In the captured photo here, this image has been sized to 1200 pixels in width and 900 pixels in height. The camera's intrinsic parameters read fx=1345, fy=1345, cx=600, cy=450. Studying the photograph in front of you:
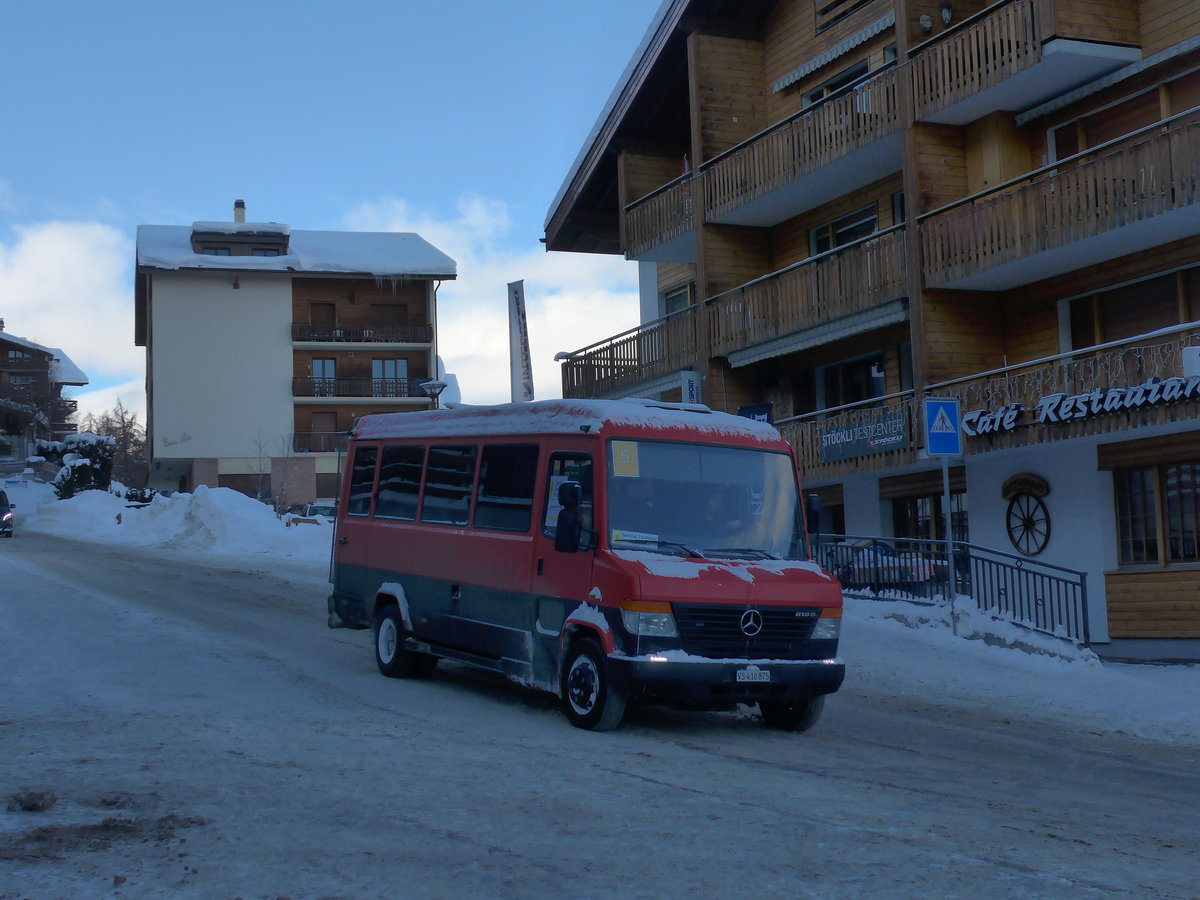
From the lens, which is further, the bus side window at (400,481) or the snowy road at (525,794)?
the bus side window at (400,481)

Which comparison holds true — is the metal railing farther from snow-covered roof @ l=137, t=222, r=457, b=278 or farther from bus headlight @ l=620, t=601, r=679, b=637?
snow-covered roof @ l=137, t=222, r=457, b=278

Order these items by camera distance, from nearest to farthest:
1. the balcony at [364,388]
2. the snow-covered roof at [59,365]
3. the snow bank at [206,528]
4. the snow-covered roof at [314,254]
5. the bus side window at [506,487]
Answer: the bus side window at [506,487] < the snow bank at [206,528] < the snow-covered roof at [314,254] < the balcony at [364,388] < the snow-covered roof at [59,365]

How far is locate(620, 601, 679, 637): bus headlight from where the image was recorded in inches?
397

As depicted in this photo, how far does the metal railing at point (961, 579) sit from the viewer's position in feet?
57.3

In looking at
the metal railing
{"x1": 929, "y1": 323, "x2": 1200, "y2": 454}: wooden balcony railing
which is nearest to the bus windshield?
the metal railing

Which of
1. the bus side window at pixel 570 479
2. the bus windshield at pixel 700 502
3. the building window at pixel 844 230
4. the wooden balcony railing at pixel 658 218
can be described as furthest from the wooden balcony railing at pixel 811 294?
the bus side window at pixel 570 479

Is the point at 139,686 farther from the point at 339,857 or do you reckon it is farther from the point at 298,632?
the point at 339,857

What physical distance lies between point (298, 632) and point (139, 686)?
194 inches

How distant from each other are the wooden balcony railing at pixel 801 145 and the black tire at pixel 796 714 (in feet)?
46.1

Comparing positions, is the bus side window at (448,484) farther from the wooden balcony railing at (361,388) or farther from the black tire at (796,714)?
the wooden balcony railing at (361,388)

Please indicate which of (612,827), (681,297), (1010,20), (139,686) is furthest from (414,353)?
(612,827)

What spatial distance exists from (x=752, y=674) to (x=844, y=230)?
17.6 metres

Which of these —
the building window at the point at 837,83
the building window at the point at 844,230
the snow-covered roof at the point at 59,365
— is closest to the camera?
the building window at the point at 837,83

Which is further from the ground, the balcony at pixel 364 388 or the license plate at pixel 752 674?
the balcony at pixel 364 388
